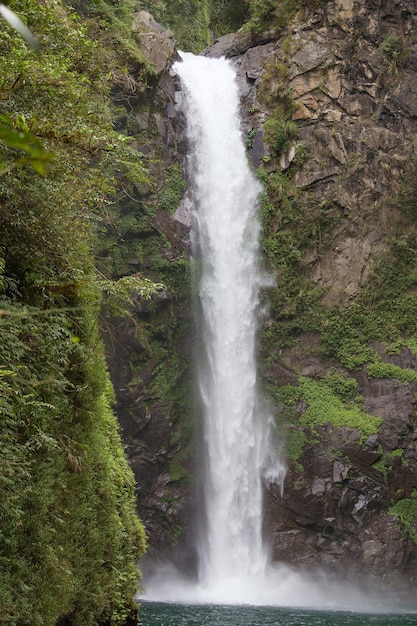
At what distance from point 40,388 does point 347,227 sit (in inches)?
601

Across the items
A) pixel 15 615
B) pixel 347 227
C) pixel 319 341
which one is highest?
pixel 347 227

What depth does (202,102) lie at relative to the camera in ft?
68.6

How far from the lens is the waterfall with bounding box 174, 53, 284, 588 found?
1702cm

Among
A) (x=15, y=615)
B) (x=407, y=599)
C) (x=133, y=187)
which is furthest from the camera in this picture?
(x=133, y=187)

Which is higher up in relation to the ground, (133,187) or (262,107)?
(262,107)

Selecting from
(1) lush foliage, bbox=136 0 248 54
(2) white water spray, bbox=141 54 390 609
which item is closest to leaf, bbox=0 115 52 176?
(2) white water spray, bbox=141 54 390 609

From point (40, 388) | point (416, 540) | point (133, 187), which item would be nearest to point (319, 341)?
point (416, 540)

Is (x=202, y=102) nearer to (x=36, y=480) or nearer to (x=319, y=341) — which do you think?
(x=319, y=341)

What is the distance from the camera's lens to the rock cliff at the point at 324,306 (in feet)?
54.7

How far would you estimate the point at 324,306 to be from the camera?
19078 millimetres

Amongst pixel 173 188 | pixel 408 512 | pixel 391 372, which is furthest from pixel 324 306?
pixel 408 512

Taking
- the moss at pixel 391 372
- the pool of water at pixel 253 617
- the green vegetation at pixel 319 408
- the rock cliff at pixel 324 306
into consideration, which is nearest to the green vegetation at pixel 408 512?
the rock cliff at pixel 324 306

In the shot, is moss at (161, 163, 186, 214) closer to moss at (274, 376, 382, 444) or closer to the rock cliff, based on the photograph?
the rock cliff

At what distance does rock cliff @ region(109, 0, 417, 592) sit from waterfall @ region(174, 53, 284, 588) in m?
0.47
